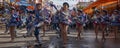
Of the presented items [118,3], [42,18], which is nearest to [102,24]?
[42,18]

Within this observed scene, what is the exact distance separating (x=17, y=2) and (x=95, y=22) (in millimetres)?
10866

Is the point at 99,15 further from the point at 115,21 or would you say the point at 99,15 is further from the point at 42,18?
the point at 42,18

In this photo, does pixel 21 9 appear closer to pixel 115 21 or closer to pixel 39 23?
pixel 115 21

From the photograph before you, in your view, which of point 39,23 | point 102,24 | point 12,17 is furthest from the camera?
point 102,24

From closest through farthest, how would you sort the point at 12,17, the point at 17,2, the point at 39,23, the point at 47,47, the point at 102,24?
the point at 47,47 → the point at 39,23 → the point at 12,17 → the point at 102,24 → the point at 17,2

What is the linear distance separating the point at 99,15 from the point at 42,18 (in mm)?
5130

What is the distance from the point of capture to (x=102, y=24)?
18.6m

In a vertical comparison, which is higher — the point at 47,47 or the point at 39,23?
the point at 39,23

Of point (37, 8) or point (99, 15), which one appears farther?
point (99, 15)

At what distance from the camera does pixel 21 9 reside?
30234 mm

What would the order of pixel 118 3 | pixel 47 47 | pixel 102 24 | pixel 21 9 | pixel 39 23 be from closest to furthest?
pixel 47 47 < pixel 39 23 < pixel 102 24 < pixel 118 3 < pixel 21 9

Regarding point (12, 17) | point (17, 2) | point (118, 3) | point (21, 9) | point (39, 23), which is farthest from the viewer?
point (21, 9)

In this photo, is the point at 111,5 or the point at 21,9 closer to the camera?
the point at 111,5

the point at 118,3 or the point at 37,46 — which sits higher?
the point at 118,3
